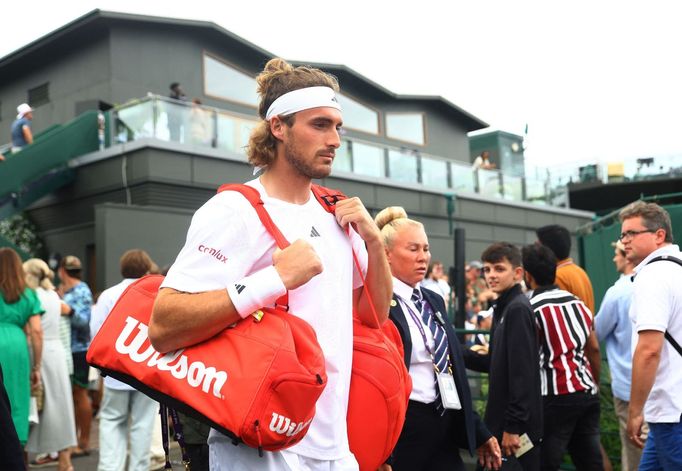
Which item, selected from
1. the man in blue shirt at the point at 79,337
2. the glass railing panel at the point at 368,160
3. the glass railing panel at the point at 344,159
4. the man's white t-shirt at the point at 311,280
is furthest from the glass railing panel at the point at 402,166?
the man's white t-shirt at the point at 311,280

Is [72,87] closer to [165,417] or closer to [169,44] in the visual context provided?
[169,44]

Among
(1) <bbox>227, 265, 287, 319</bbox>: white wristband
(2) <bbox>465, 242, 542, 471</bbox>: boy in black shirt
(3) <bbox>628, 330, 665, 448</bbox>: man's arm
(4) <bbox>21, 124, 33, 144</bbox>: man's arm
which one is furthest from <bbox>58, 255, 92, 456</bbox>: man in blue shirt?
(4) <bbox>21, 124, 33, 144</bbox>: man's arm

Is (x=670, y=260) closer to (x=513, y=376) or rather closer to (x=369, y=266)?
(x=513, y=376)

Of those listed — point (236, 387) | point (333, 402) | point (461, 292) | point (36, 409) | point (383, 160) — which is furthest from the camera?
point (383, 160)

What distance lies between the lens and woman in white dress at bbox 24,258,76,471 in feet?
24.8

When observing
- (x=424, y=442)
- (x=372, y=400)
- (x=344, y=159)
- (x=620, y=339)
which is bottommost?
(x=424, y=442)

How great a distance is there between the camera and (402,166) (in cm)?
2278

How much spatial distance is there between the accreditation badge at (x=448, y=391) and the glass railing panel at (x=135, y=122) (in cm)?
1328

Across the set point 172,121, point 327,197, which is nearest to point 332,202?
point 327,197

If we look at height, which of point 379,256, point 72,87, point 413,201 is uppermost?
point 72,87

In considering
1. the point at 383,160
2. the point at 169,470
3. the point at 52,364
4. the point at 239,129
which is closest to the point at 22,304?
the point at 52,364

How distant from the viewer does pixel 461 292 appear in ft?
30.8

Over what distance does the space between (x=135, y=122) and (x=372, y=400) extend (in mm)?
15130

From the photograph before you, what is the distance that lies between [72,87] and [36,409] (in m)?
16.7
